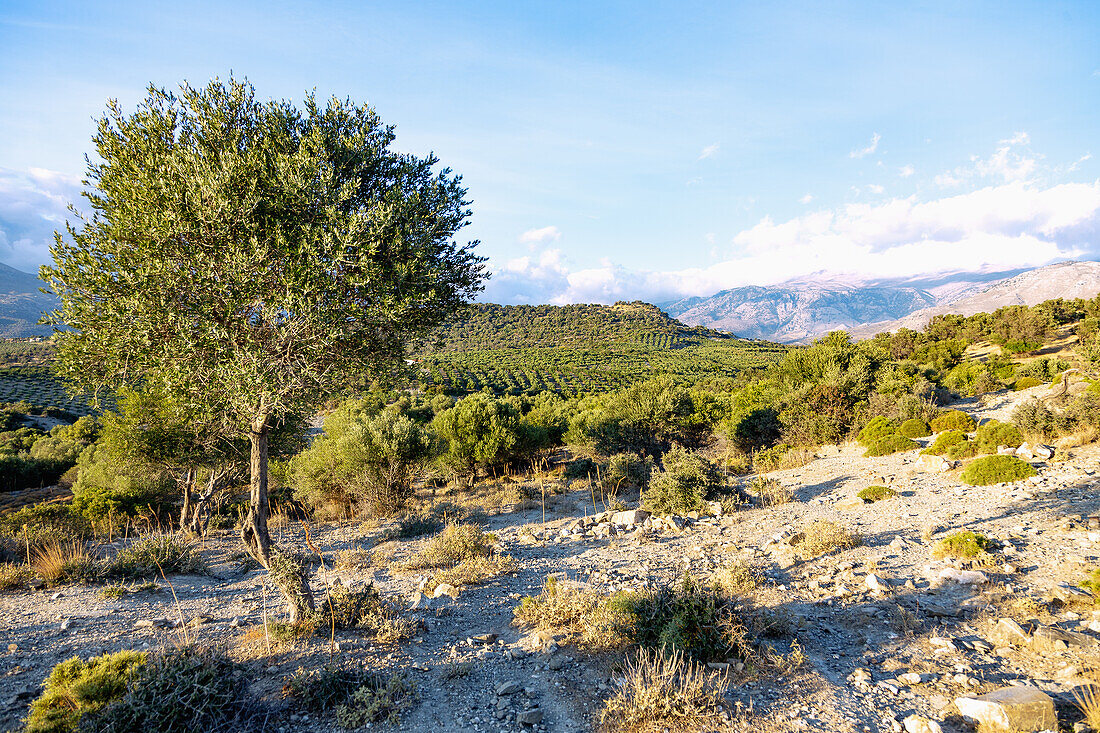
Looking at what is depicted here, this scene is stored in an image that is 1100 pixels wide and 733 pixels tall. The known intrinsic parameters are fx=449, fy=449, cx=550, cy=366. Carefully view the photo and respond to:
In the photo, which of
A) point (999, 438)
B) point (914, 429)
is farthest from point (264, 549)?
point (914, 429)

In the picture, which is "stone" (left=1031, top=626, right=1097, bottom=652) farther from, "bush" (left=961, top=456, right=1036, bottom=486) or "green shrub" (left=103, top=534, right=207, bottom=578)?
"green shrub" (left=103, top=534, right=207, bottom=578)

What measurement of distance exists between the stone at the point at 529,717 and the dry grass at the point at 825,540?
6.66 meters

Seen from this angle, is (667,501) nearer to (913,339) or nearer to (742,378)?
(742,378)

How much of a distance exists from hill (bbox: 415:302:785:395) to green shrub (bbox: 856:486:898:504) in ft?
114

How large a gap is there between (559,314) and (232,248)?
138777mm

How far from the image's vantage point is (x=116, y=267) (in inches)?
231

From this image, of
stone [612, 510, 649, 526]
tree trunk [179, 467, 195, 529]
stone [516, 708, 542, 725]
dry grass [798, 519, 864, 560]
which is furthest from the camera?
tree trunk [179, 467, 195, 529]

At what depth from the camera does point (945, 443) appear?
16219mm

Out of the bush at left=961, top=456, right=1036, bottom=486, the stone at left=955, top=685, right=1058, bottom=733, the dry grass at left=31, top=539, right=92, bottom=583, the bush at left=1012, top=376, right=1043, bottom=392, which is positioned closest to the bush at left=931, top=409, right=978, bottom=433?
the bush at left=961, top=456, right=1036, bottom=486

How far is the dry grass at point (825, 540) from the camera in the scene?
363 inches

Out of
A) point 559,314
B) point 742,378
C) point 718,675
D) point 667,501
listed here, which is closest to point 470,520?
point 667,501

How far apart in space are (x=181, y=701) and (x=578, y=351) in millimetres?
96687

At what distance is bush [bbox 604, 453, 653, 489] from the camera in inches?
728

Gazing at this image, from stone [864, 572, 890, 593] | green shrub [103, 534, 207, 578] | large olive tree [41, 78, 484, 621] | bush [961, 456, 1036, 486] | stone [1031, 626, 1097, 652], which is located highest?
large olive tree [41, 78, 484, 621]
